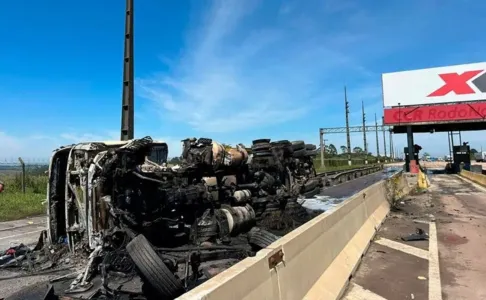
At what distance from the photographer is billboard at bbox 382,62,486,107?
120 feet

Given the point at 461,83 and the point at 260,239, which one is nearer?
the point at 260,239

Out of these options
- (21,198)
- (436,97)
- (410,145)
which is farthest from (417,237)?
(436,97)

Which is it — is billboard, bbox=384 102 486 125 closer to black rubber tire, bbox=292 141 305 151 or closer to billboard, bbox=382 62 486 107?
billboard, bbox=382 62 486 107

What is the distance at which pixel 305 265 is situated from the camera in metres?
4.14

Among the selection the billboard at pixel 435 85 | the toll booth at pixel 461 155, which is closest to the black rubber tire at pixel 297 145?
the billboard at pixel 435 85

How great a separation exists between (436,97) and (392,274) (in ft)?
117

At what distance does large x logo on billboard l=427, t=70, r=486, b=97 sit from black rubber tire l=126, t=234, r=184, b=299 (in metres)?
38.1

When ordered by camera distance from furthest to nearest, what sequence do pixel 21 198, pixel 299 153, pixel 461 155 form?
1. pixel 461 155
2. pixel 21 198
3. pixel 299 153

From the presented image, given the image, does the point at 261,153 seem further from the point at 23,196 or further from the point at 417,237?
the point at 23,196

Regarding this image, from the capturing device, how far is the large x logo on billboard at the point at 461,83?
3647cm

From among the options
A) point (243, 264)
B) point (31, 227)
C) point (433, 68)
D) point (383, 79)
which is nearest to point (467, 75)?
point (433, 68)

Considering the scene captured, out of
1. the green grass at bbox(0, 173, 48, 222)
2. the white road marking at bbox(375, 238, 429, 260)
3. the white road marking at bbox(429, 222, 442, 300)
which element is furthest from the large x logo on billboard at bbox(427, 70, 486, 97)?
the white road marking at bbox(375, 238, 429, 260)

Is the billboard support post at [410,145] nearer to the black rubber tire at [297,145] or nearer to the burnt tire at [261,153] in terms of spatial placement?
the black rubber tire at [297,145]

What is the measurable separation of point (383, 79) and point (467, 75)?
737cm
